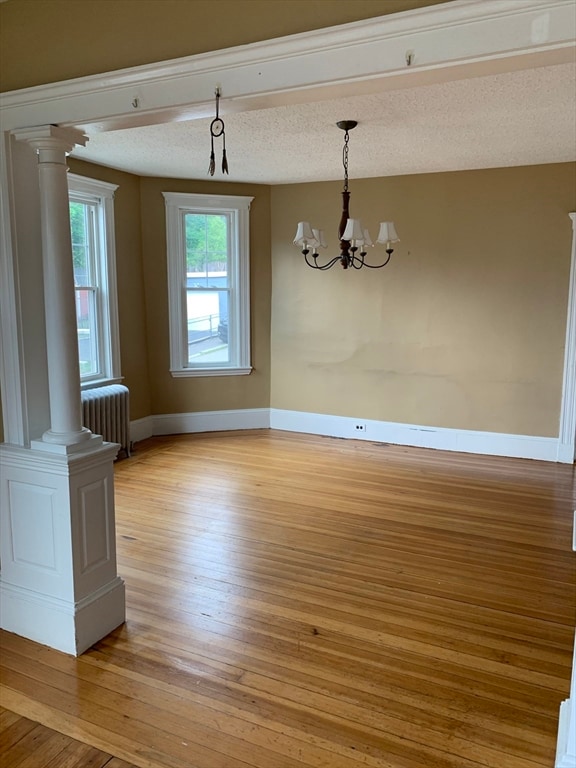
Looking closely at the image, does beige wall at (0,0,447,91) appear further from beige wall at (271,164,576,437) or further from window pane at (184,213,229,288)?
beige wall at (271,164,576,437)

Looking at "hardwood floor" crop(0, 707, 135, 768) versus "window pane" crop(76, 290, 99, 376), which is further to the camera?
"window pane" crop(76, 290, 99, 376)

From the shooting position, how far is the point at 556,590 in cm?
315

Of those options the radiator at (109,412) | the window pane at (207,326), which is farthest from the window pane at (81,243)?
the window pane at (207,326)

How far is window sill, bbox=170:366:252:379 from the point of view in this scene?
629 centimetres

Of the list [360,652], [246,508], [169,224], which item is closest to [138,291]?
[169,224]

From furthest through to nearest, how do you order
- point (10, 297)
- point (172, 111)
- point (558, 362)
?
point (558, 362) < point (10, 297) < point (172, 111)

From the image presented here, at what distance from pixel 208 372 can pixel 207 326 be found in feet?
1.71

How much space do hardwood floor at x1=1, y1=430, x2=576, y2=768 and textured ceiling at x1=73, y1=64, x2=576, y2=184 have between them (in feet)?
7.71

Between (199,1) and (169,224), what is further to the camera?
(169,224)

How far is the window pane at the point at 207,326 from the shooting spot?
247 inches

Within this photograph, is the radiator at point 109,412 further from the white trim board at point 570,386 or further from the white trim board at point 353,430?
the white trim board at point 570,386

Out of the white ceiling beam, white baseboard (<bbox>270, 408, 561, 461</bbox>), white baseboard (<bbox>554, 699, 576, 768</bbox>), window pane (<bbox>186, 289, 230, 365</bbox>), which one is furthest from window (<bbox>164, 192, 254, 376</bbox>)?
white baseboard (<bbox>554, 699, 576, 768</bbox>)

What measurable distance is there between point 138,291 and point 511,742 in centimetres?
515

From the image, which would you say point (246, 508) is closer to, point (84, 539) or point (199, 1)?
point (84, 539)
